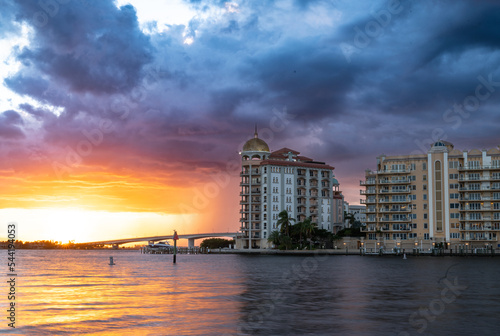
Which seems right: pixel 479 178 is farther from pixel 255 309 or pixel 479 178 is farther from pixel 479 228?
pixel 255 309

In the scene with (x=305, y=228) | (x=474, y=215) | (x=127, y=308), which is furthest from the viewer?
(x=305, y=228)

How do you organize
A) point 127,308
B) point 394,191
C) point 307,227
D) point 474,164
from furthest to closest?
point 307,227, point 394,191, point 474,164, point 127,308

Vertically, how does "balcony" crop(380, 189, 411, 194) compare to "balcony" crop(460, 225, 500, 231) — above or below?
above

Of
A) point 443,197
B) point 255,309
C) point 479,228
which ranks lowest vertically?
point 255,309

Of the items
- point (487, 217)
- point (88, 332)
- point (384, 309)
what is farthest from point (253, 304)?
point (487, 217)

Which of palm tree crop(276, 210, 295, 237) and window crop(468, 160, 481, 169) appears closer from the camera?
window crop(468, 160, 481, 169)

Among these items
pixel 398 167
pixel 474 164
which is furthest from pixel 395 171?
pixel 474 164

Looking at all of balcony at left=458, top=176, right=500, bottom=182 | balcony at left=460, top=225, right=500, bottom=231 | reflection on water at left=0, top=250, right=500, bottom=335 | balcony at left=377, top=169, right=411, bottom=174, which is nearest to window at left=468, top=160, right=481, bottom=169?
balcony at left=458, top=176, right=500, bottom=182

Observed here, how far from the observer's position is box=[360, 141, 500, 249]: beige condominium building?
171 metres

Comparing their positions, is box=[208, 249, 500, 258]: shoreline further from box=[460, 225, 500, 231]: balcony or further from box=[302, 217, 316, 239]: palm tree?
box=[302, 217, 316, 239]: palm tree

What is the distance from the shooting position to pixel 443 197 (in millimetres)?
173375

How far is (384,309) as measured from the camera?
4116 cm

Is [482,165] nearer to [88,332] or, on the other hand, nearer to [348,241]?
[348,241]

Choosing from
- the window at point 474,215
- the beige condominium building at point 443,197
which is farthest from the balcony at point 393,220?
the window at point 474,215
